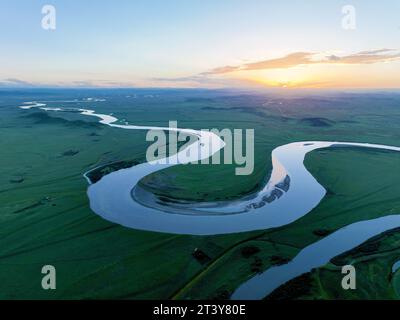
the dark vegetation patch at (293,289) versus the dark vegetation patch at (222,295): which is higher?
the dark vegetation patch at (293,289)

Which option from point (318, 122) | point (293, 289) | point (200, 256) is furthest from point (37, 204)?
point (318, 122)

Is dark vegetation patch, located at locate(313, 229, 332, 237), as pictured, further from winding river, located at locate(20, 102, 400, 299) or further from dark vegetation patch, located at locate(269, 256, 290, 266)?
dark vegetation patch, located at locate(269, 256, 290, 266)

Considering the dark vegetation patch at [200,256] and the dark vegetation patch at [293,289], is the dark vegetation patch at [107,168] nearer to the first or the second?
the dark vegetation patch at [200,256]

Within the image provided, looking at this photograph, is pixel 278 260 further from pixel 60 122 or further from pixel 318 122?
pixel 60 122

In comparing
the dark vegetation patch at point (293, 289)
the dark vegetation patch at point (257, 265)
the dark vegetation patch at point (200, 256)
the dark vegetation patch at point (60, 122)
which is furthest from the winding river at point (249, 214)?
the dark vegetation patch at point (60, 122)
